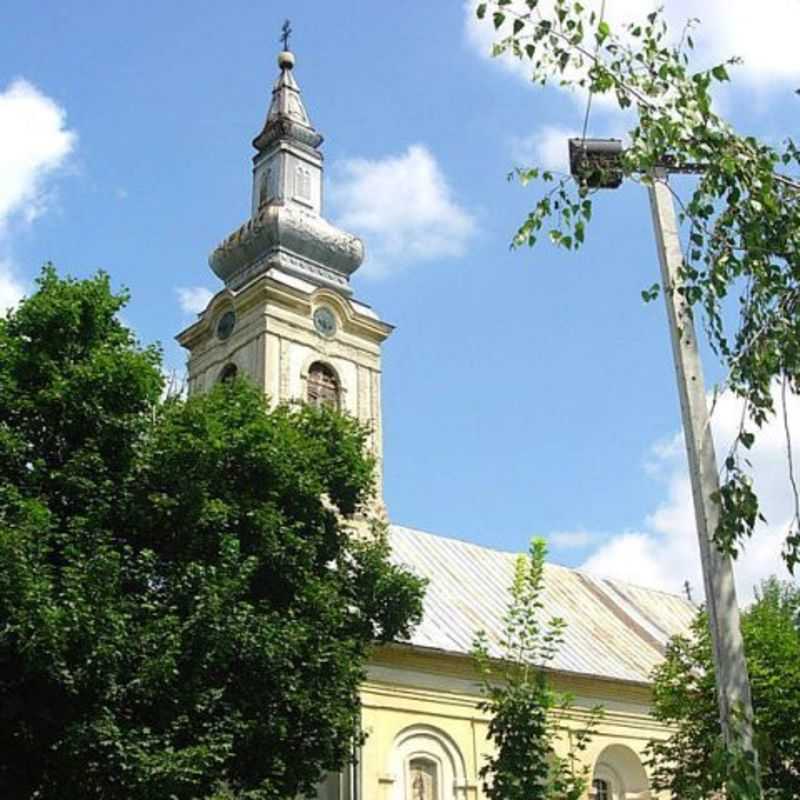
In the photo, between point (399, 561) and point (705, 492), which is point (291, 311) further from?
point (705, 492)

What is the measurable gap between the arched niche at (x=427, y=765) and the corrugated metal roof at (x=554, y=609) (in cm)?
169

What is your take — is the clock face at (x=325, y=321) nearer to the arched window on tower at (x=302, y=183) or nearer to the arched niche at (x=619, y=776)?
the arched window on tower at (x=302, y=183)

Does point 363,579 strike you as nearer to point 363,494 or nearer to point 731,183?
point 363,494

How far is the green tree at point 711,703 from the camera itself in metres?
17.8

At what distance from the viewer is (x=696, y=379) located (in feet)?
25.5

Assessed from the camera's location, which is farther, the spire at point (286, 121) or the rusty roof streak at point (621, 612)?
the spire at point (286, 121)

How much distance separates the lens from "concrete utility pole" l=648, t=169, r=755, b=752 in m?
6.67

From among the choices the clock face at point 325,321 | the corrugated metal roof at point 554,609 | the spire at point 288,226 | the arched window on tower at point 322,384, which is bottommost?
the corrugated metal roof at point 554,609

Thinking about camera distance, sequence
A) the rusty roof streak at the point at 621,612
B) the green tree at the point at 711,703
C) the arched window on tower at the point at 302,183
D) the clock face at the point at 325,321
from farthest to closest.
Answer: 1. the arched window on tower at the point at 302,183
2. the clock face at the point at 325,321
3. the rusty roof streak at the point at 621,612
4. the green tree at the point at 711,703

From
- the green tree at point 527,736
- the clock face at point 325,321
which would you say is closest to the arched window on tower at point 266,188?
the clock face at point 325,321

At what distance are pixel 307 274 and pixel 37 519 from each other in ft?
59.3

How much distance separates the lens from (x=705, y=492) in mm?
7262

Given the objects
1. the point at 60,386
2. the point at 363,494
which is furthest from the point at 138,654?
the point at 363,494

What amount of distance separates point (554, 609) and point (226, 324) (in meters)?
11.1
